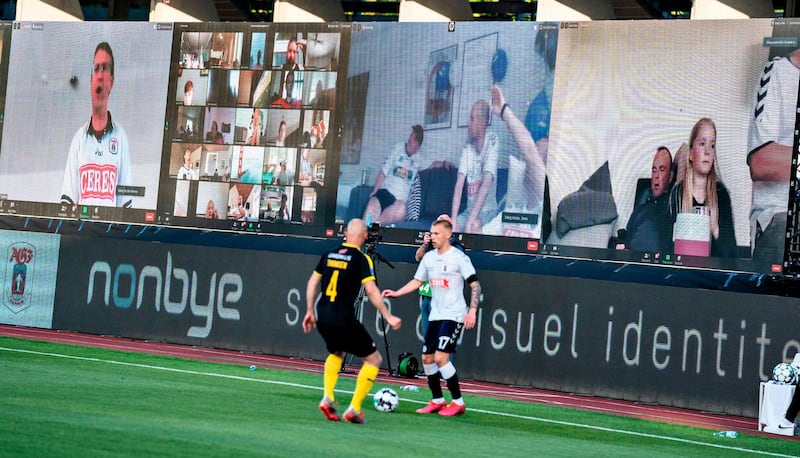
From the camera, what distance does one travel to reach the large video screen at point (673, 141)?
65.6 ft

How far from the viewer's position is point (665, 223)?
2069 cm

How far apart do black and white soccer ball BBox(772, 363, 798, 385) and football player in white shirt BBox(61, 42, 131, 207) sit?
1347 centimetres

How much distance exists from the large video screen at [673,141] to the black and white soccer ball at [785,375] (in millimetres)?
4064

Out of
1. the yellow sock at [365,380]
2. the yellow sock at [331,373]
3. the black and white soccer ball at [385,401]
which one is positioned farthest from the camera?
the black and white soccer ball at [385,401]

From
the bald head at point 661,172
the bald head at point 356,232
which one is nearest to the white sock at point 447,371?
the bald head at point 356,232

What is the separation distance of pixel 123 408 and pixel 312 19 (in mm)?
17610

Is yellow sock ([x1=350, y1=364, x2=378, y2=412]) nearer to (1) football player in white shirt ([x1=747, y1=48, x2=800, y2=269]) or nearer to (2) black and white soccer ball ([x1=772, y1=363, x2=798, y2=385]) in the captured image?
(2) black and white soccer ball ([x1=772, y1=363, x2=798, y2=385])

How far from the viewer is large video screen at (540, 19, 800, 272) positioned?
787 inches

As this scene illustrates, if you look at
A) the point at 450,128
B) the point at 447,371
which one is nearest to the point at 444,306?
the point at 447,371

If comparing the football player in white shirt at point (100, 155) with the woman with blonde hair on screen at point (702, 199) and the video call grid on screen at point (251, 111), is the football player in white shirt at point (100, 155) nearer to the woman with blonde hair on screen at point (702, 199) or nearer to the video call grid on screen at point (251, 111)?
the video call grid on screen at point (251, 111)

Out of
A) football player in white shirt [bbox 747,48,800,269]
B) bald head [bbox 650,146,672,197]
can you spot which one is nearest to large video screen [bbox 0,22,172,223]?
bald head [bbox 650,146,672,197]

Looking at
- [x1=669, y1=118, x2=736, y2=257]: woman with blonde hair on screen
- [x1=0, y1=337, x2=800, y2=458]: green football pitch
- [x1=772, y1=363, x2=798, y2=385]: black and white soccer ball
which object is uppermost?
[x1=669, y1=118, x2=736, y2=257]: woman with blonde hair on screen

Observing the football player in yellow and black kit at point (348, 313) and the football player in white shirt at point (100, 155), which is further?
the football player in white shirt at point (100, 155)

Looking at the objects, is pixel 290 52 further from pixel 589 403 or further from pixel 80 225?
pixel 589 403
